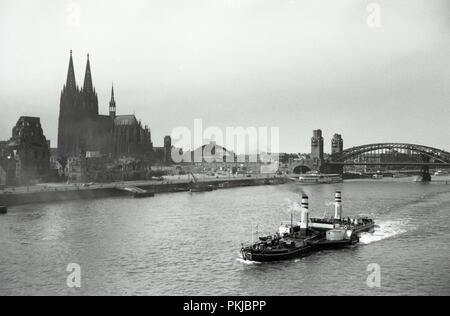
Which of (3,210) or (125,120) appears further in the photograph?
(125,120)

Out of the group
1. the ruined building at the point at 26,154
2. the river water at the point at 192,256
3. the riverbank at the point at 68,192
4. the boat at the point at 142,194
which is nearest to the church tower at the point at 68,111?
the ruined building at the point at 26,154

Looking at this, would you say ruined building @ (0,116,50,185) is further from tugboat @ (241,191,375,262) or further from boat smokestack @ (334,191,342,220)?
tugboat @ (241,191,375,262)

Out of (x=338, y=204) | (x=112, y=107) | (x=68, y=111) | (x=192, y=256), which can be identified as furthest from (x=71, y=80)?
(x=192, y=256)

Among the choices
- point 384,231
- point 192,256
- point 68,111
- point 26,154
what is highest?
point 68,111

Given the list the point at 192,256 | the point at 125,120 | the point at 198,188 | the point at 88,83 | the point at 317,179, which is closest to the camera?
the point at 192,256

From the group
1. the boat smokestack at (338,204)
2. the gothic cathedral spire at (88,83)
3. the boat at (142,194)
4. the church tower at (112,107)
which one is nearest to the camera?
the boat smokestack at (338,204)

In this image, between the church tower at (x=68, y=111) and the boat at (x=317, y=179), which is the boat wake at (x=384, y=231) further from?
the church tower at (x=68, y=111)

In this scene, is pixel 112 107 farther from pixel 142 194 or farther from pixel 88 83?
pixel 142 194

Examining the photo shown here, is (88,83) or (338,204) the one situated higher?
(88,83)
